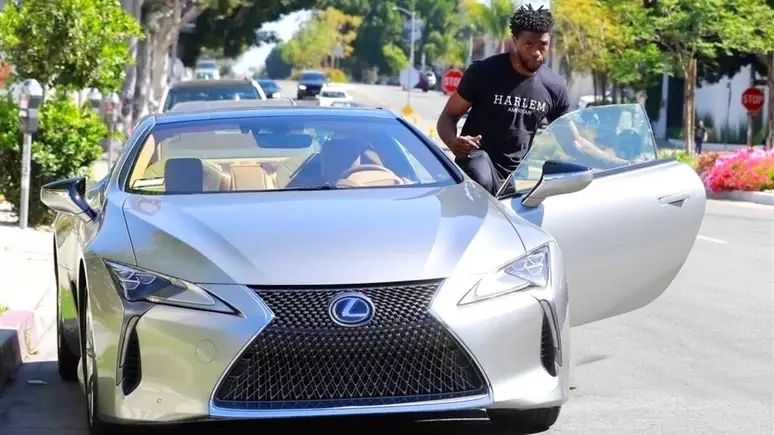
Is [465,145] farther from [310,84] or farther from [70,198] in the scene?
[310,84]

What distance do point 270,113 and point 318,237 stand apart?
1859 mm

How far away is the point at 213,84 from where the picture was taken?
20828mm

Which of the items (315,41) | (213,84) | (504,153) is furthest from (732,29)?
(315,41)

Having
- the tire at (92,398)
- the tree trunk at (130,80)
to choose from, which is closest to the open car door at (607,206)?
the tire at (92,398)

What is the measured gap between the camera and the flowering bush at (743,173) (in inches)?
1068

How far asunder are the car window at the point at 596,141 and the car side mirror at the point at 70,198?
6.88 ft

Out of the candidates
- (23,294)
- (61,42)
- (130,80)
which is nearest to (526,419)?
(23,294)

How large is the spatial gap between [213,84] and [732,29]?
17.0m

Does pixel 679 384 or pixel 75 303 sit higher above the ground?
pixel 75 303

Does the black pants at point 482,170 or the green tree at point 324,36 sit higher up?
the green tree at point 324,36

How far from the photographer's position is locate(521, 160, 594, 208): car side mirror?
638cm

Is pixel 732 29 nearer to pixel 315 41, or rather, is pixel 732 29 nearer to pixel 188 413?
pixel 188 413

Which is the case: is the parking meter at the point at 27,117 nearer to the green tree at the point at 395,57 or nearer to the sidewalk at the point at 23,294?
the sidewalk at the point at 23,294

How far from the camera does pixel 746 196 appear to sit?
2689cm
